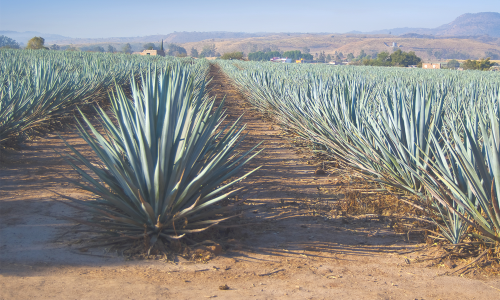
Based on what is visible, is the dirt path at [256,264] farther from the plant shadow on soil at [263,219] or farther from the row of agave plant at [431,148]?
the row of agave plant at [431,148]

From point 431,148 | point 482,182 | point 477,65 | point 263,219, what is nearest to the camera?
point 482,182

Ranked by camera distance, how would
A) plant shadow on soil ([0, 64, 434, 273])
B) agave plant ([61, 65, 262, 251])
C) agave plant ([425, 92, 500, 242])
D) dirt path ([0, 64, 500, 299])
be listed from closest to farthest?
dirt path ([0, 64, 500, 299]), agave plant ([425, 92, 500, 242]), agave plant ([61, 65, 262, 251]), plant shadow on soil ([0, 64, 434, 273])

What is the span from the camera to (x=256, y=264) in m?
2.75

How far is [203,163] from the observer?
333 centimetres

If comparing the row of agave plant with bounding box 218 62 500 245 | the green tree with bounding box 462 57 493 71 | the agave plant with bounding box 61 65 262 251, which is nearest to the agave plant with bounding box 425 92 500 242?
the row of agave plant with bounding box 218 62 500 245

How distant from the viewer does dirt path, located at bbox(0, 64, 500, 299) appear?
2.35m

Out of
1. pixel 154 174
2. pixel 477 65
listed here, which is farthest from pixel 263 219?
pixel 477 65

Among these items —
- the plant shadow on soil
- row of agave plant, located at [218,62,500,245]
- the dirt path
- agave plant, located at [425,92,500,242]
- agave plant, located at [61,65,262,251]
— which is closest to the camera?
the dirt path

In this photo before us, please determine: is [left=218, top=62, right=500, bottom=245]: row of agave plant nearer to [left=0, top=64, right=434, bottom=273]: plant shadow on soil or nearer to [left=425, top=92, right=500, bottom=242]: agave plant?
[left=425, top=92, right=500, bottom=242]: agave plant

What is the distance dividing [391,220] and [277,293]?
5.53ft

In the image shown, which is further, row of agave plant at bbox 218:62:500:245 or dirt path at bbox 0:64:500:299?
row of agave plant at bbox 218:62:500:245

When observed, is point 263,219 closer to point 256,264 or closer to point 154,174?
point 256,264

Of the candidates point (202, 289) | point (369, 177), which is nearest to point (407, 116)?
point (369, 177)

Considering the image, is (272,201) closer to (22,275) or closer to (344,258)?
(344,258)
